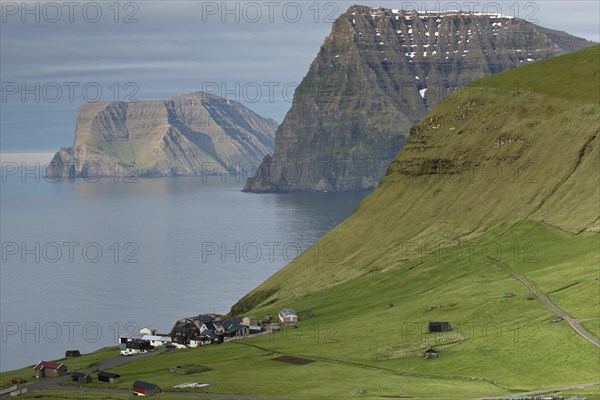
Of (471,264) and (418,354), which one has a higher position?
(471,264)

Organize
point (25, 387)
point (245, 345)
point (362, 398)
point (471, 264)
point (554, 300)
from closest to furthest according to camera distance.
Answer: point (362, 398) < point (25, 387) < point (554, 300) < point (245, 345) < point (471, 264)

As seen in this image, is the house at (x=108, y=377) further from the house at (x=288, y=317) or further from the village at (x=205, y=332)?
the house at (x=288, y=317)

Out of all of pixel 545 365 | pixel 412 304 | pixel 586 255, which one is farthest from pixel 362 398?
pixel 586 255

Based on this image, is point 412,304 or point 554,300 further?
point 412,304

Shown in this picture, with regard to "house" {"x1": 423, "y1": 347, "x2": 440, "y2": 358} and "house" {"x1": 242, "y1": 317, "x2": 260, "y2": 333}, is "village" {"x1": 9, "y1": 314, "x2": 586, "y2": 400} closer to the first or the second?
"house" {"x1": 242, "y1": 317, "x2": 260, "y2": 333}

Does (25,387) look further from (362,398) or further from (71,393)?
(362,398)

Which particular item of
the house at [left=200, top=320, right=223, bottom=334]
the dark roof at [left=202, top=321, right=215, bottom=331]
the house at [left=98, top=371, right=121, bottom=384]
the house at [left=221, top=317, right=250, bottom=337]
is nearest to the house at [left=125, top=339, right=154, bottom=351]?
the house at [left=200, top=320, right=223, bottom=334]
